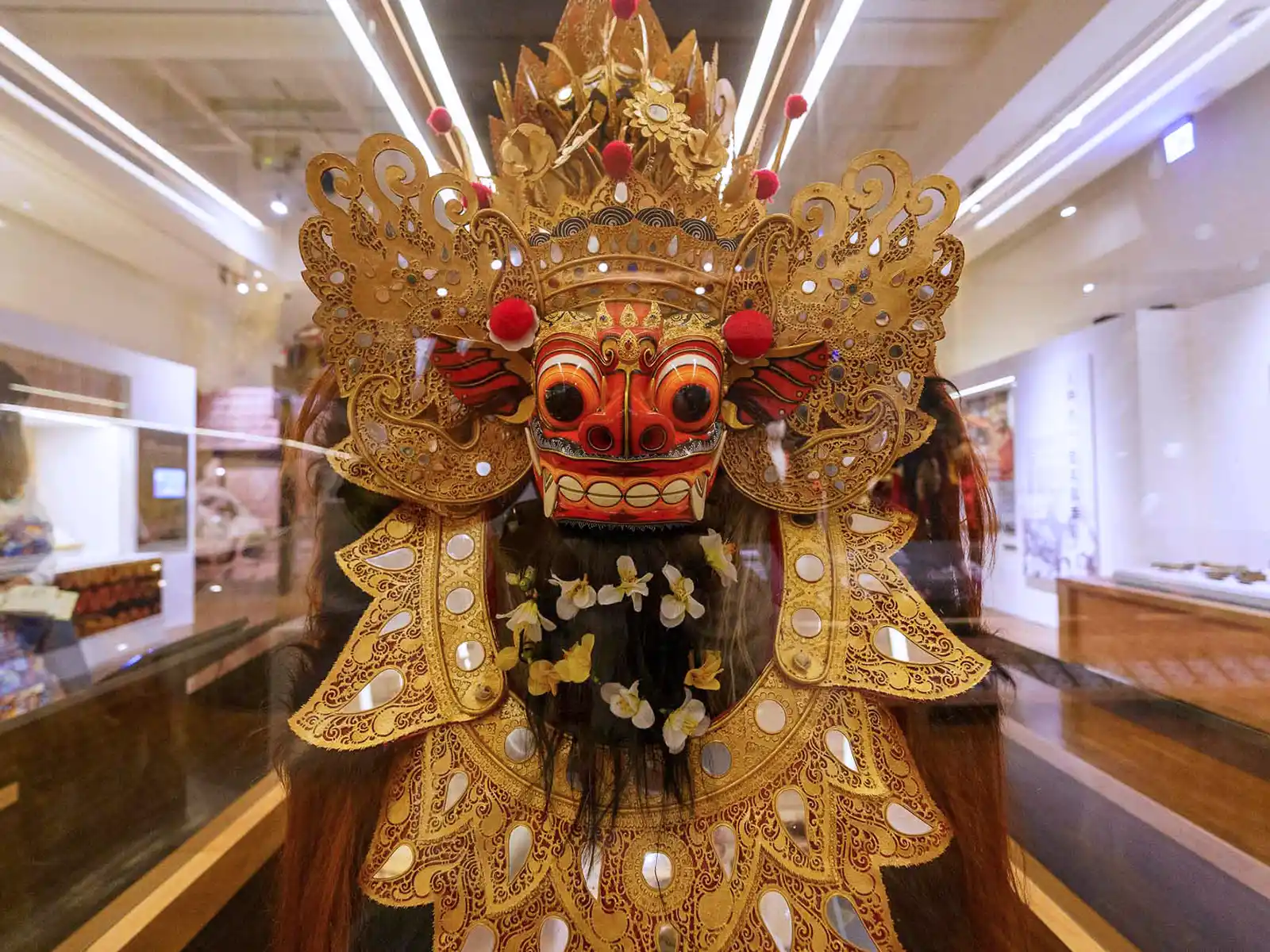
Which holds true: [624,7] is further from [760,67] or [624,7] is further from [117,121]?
[117,121]

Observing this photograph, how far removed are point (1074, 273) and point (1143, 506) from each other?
1.72 feet

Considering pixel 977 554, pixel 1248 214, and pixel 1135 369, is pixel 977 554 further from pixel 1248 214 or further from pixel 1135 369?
pixel 1248 214

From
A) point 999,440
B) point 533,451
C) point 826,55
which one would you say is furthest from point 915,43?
point 533,451

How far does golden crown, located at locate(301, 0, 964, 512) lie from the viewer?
2.49ft

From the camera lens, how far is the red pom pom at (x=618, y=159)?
74cm

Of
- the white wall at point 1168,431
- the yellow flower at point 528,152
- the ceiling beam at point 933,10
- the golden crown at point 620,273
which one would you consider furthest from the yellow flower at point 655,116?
the white wall at point 1168,431

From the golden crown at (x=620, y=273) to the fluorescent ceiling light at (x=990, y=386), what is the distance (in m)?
0.29

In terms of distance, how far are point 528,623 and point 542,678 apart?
3.2 inches

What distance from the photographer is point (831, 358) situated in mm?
800

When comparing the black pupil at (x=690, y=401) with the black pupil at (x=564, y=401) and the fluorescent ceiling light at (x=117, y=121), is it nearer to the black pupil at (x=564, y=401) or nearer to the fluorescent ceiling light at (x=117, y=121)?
the black pupil at (x=564, y=401)

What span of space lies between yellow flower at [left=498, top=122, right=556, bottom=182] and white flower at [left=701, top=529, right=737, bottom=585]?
64 cm

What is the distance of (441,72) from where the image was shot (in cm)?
108

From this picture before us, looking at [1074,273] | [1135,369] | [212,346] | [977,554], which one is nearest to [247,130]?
[212,346]

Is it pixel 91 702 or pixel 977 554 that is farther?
pixel 91 702
